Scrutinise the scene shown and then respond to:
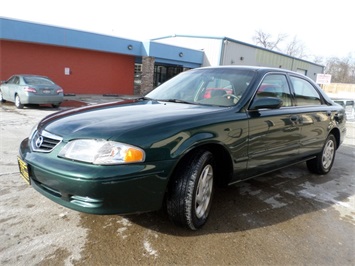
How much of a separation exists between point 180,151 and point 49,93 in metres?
9.90

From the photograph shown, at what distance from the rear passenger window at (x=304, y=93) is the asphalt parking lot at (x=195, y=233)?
1303mm

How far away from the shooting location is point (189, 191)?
249 cm

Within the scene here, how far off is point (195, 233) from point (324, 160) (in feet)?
10.0

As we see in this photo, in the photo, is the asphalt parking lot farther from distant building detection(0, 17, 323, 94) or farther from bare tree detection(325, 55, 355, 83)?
bare tree detection(325, 55, 355, 83)

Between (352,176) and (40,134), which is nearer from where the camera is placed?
(40,134)

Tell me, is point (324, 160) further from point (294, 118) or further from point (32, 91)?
point (32, 91)

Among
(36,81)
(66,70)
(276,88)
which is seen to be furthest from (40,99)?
(276,88)

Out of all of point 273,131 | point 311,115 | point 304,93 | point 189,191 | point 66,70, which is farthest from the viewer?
point 66,70

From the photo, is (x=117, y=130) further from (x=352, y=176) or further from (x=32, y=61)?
(x=32, y=61)

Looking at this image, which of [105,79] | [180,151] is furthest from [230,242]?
[105,79]

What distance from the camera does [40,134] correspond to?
8.63ft

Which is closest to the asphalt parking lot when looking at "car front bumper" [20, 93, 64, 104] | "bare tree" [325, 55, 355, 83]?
"car front bumper" [20, 93, 64, 104]

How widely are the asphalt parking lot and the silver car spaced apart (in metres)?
7.58

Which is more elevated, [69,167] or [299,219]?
[69,167]
